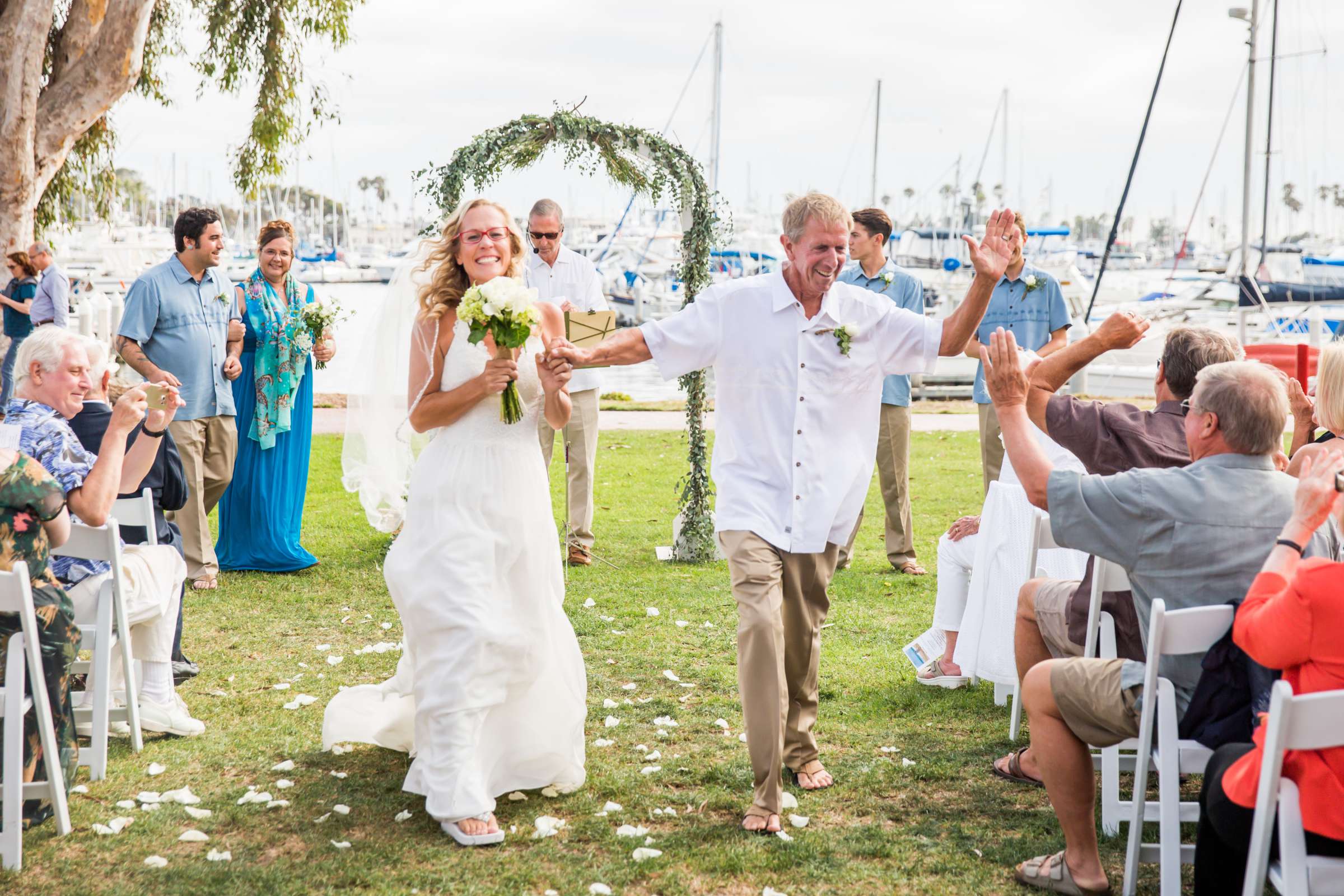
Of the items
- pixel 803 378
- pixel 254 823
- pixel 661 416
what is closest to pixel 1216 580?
pixel 803 378

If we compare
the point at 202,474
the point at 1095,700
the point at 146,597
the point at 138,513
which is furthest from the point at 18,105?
the point at 1095,700

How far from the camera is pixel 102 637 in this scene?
4957mm

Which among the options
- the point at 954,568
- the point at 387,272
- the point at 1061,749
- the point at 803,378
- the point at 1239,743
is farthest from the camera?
the point at 387,272

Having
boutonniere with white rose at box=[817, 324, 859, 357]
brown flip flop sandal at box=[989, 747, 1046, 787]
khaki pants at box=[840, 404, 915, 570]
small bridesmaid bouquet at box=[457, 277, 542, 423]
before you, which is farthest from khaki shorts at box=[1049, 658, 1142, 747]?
khaki pants at box=[840, 404, 915, 570]

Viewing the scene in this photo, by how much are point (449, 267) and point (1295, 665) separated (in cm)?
340

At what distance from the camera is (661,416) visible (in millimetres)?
18344

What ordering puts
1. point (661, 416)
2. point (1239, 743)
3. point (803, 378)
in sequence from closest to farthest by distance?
point (1239, 743) < point (803, 378) < point (661, 416)

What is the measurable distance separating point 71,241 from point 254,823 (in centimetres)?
5864

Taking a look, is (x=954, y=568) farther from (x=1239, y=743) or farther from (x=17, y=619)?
(x=17, y=619)

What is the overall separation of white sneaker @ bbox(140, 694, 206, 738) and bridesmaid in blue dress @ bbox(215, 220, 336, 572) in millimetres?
3225

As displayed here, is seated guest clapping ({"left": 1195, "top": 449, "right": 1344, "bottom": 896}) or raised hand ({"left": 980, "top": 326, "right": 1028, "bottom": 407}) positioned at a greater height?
raised hand ({"left": 980, "top": 326, "right": 1028, "bottom": 407})

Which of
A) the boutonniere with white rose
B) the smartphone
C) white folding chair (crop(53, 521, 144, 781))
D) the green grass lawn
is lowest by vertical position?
the green grass lawn

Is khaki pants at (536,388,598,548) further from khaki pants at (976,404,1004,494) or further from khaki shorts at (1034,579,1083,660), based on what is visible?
khaki shorts at (1034,579,1083,660)

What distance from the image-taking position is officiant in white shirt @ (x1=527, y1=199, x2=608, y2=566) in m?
8.99
